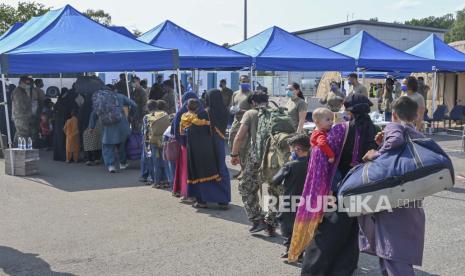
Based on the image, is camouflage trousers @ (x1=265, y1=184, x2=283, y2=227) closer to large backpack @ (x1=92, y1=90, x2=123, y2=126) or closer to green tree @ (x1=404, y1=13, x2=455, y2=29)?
large backpack @ (x1=92, y1=90, x2=123, y2=126)

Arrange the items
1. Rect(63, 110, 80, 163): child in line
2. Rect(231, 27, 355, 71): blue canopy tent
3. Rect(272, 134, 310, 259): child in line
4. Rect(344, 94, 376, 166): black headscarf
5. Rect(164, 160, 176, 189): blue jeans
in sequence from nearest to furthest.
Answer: Rect(344, 94, 376, 166): black headscarf → Rect(272, 134, 310, 259): child in line → Rect(164, 160, 176, 189): blue jeans → Rect(63, 110, 80, 163): child in line → Rect(231, 27, 355, 71): blue canopy tent

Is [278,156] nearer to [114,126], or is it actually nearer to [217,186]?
[217,186]

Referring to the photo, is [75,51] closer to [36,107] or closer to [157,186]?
[157,186]

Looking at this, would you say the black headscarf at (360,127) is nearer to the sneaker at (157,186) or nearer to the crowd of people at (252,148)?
the crowd of people at (252,148)

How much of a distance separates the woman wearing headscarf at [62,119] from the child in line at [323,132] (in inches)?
320

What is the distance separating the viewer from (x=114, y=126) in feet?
33.2

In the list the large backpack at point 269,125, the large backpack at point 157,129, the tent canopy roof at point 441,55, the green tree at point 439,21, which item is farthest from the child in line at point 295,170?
the green tree at point 439,21

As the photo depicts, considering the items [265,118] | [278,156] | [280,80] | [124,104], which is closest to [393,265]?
[278,156]

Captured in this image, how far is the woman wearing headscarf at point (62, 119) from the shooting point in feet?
38.0

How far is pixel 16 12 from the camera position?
28719 millimetres

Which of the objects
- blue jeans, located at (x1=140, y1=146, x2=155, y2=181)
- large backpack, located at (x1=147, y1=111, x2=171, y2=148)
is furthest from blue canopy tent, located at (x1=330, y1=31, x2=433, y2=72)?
large backpack, located at (x1=147, y1=111, x2=171, y2=148)

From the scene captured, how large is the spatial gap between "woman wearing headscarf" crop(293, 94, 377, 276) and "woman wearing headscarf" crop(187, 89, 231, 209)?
2.88 metres

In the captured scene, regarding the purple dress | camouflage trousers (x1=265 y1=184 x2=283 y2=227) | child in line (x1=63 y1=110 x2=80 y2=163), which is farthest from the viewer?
child in line (x1=63 y1=110 x2=80 y2=163)

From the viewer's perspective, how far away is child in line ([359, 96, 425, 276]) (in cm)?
364
